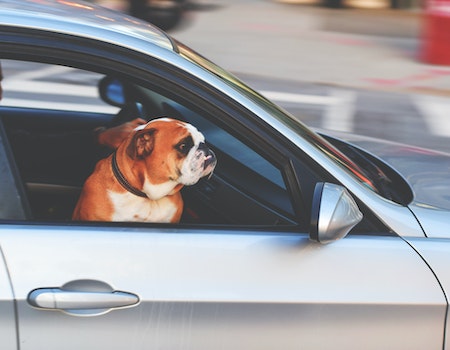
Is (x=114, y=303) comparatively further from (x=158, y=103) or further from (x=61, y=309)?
(x=158, y=103)

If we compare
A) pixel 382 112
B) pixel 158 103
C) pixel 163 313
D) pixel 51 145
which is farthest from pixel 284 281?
pixel 382 112

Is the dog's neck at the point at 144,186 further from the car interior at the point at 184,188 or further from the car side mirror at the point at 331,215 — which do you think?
the car side mirror at the point at 331,215

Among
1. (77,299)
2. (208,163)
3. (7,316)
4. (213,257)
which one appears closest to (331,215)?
(213,257)

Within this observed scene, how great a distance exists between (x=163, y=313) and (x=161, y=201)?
50 centimetres

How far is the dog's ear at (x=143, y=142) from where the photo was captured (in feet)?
9.01

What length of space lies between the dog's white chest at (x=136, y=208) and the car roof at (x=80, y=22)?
18.8 inches

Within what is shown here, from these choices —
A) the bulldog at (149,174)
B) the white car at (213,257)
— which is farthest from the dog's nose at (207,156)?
the white car at (213,257)

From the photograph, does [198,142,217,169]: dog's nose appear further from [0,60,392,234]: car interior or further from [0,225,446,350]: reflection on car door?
[0,225,446,350]: reflection on car door

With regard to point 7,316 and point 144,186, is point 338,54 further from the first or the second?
point 7,316

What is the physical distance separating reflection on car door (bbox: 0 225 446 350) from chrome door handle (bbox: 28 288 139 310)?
11 mm

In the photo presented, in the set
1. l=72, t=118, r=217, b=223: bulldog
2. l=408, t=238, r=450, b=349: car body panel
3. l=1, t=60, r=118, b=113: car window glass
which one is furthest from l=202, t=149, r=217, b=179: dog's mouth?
l=1, t=60, r=118, b=113: car window glass

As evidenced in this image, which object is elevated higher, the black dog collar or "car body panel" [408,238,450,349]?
the black dog collar

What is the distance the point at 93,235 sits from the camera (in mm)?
2479

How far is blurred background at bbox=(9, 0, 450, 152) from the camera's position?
9.35m
